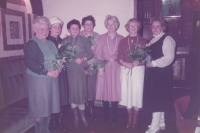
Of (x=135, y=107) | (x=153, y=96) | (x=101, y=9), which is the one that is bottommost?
(x=135, y=107)

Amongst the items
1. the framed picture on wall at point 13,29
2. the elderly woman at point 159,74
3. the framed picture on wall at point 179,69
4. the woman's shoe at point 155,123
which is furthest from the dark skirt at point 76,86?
the framed picture on wall at point 179,69

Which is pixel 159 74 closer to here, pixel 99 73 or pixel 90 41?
pixel 99 73

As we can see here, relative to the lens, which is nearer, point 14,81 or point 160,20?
point 160,20

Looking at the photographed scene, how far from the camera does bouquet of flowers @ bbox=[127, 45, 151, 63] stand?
3215mm

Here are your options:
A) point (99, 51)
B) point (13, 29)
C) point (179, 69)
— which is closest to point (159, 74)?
point (99, 51)

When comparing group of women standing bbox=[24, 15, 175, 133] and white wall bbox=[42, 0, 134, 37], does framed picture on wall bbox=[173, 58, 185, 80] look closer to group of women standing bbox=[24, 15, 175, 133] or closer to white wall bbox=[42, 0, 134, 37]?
white wall bbox=[42, 0, 134, 37]

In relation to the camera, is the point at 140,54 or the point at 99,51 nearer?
the point at 140,54

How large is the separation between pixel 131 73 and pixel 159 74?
0.45 metres

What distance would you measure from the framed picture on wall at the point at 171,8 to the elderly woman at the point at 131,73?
3327 mm

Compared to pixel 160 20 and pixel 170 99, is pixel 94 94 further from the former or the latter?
pixel 160 20

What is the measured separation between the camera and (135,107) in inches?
139

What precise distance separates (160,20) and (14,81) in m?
2.63

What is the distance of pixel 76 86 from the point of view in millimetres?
3482

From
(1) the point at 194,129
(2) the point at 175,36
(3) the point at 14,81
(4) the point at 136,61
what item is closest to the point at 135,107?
(4) the point at 136,61
